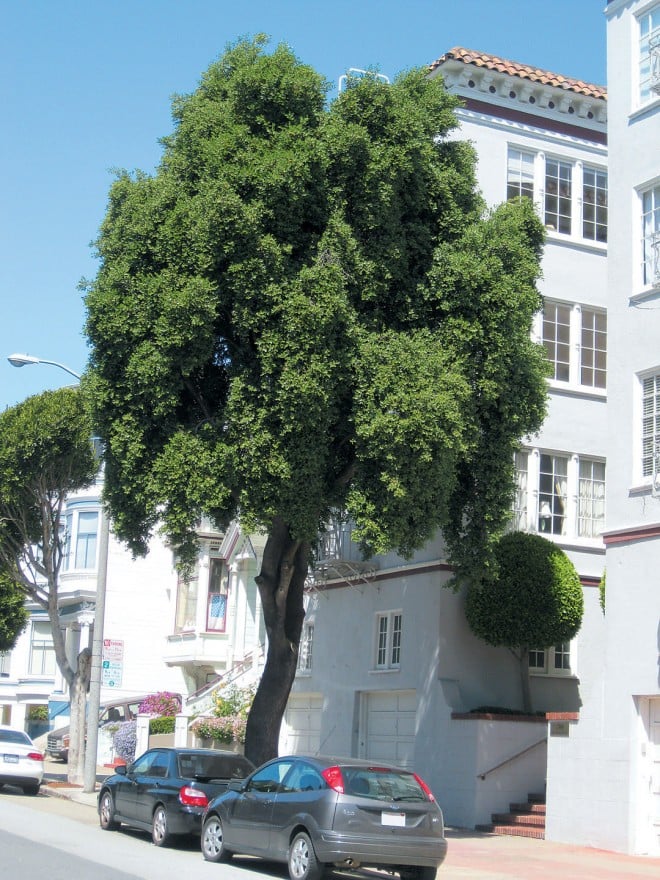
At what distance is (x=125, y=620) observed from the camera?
148ft

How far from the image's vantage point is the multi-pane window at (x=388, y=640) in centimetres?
2422

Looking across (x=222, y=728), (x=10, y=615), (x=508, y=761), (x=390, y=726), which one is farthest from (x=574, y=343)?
(x=10, y=615)

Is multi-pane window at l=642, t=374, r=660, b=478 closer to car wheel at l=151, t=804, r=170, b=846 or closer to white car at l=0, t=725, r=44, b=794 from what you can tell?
car wheel at l=151, t=804, r=170, b=846

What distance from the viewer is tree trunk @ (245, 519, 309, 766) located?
1848cm

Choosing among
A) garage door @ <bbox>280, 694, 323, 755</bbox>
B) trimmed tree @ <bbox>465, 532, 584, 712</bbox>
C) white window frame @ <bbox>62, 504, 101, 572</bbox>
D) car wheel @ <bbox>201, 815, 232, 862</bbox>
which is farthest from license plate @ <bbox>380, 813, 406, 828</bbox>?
white window frame @ <bbox>62, 504, 101, 572</bbox>

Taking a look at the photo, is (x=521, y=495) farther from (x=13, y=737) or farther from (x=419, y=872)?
(x=13, y=737)

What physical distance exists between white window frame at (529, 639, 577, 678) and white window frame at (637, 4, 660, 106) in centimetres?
1069

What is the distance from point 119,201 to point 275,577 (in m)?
6.66

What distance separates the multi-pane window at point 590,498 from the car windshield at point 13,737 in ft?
41.6

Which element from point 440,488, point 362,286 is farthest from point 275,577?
point 362,286

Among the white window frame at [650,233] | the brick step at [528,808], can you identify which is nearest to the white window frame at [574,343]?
the white window frame at [650,233]

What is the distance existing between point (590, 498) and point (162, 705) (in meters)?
16.3

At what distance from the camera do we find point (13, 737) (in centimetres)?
2520

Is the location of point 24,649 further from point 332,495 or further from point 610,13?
point 610,13
